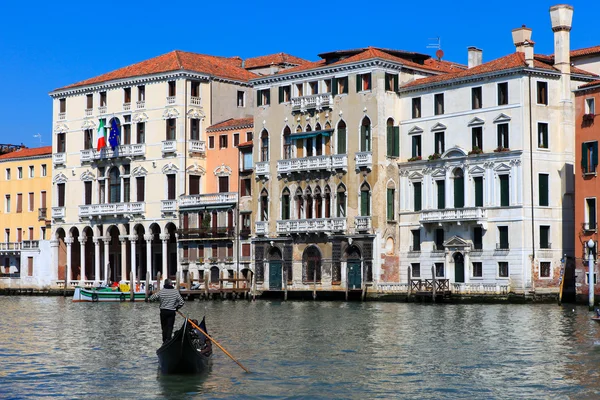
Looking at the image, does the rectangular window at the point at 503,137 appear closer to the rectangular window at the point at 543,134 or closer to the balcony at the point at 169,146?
the rectangular window at the point at 543,134

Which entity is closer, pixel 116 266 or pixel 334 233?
pixel 334 233

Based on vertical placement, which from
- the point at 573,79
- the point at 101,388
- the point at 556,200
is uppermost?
the point at 573,79

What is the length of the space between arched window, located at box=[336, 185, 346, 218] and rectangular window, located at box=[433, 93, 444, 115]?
5822 millimetres

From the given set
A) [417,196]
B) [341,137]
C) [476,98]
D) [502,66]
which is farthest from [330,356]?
[341,137]

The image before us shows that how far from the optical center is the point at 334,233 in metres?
57.8

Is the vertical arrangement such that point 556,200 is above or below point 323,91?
below

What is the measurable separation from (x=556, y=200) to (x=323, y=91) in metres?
12.9

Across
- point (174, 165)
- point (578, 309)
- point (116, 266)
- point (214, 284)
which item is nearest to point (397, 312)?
point (578, 309)

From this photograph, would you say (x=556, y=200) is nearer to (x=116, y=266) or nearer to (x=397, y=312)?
(x=397, y=312)

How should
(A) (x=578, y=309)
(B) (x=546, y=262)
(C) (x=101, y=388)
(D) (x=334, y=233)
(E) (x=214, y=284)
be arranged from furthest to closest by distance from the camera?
(E) (x=214, y=284) → (D) (x=334, y=233) → (B) (x=546, y=262) → (A) (x=578, y=309) → (C) (x=101, y=388)

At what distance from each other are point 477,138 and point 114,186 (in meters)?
23.4

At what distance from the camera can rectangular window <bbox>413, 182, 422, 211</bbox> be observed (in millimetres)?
55656

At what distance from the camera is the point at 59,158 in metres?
71.1

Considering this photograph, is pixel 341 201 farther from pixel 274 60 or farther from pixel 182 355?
pixel 182 355
